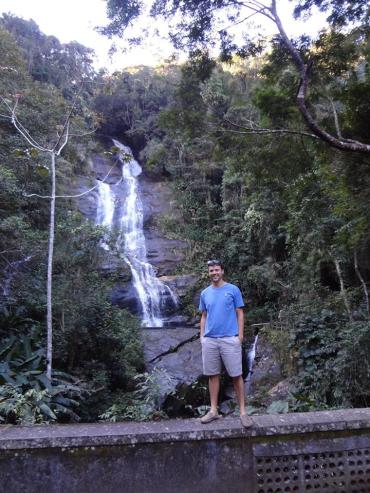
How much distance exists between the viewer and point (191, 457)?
9.68 ft

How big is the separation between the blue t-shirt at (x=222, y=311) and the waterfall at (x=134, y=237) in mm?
13579

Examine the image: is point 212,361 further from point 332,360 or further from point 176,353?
point 176,353

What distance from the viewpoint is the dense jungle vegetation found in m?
6.64

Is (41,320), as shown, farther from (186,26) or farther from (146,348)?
(186,26)

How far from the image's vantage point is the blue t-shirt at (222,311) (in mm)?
3633

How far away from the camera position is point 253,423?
3125 millimetres

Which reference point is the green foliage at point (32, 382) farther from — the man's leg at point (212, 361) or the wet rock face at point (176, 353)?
the wet rock face at point (176, 353)

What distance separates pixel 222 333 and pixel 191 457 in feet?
3.46

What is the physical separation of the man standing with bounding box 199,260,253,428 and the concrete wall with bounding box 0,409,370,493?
0.50 meters

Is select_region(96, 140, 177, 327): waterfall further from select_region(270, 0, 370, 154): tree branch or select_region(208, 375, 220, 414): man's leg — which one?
select_region(208, 375, 220, 414): man's leg

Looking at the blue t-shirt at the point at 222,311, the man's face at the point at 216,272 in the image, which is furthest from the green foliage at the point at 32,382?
the man's face at the point at 216,272

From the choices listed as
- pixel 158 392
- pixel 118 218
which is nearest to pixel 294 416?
pixel 158 392

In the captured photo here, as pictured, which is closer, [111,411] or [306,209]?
[111,411]

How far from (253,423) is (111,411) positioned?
255 centimetres
